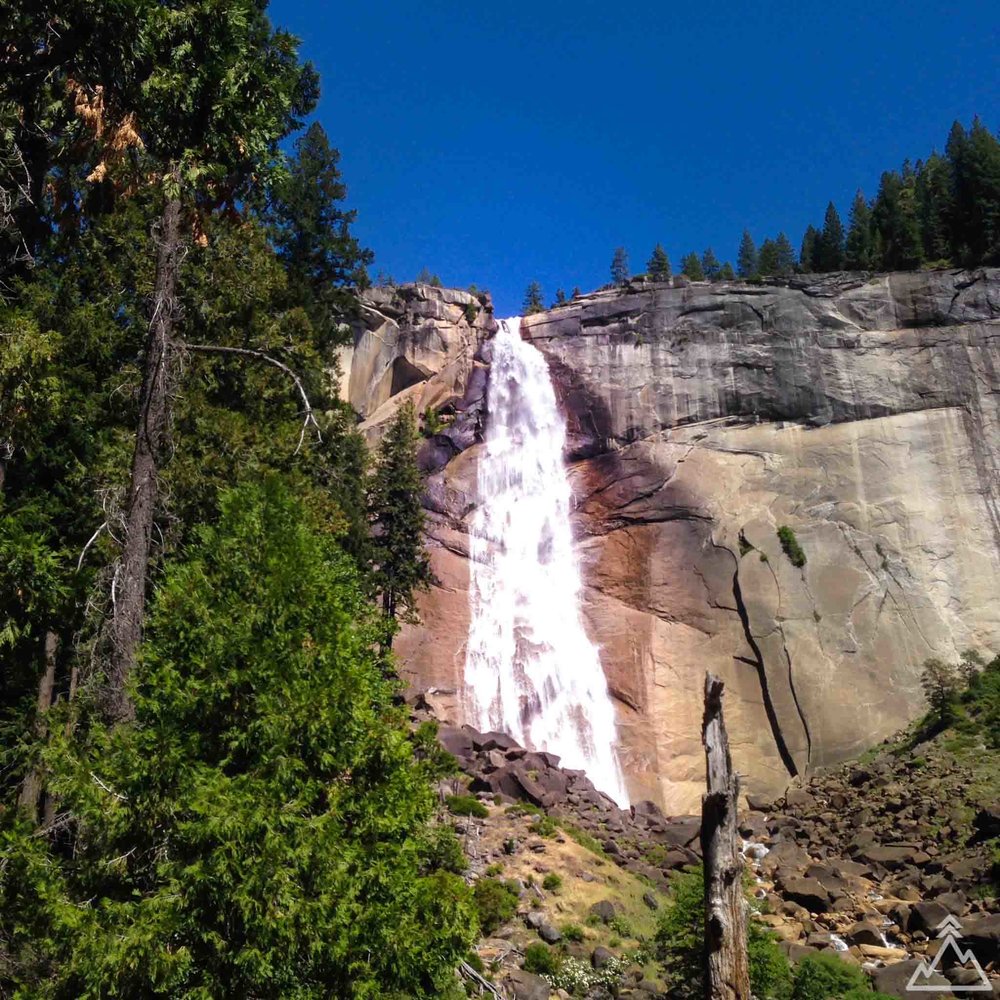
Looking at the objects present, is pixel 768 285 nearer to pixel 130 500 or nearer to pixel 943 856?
pixel 943 856

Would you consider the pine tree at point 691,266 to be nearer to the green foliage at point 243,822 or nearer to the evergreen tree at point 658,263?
the evergreen tree at point 658,263

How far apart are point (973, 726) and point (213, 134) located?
104 feet

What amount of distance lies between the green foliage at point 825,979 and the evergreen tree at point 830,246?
150 ft

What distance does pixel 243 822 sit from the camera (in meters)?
7.39

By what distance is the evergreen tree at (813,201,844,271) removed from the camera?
5512 centimetres

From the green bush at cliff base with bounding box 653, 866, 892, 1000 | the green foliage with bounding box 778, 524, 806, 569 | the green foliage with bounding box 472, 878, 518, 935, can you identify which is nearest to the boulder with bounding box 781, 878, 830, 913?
the green bush at cliff base with bounding box 653, 866, 892, 1000

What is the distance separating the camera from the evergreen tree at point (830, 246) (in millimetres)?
55125

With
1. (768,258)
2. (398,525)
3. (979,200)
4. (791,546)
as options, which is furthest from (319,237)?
(768,258)

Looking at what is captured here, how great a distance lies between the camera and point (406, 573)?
30.9 metres

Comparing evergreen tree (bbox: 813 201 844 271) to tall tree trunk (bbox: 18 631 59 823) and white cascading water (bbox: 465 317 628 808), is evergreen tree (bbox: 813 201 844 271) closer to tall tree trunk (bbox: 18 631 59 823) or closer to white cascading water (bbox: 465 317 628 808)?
white cascading water (bbox: 465 317 628 808)

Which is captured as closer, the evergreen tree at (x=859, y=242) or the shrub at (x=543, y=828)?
the shrub at (x=543, y=828)

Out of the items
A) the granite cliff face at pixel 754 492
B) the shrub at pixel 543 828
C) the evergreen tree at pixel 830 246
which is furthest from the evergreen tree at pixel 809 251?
the shrub at pixel 543 828

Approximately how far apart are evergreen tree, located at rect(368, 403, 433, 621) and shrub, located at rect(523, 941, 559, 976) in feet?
44.5

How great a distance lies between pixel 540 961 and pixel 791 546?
81.2 feet
